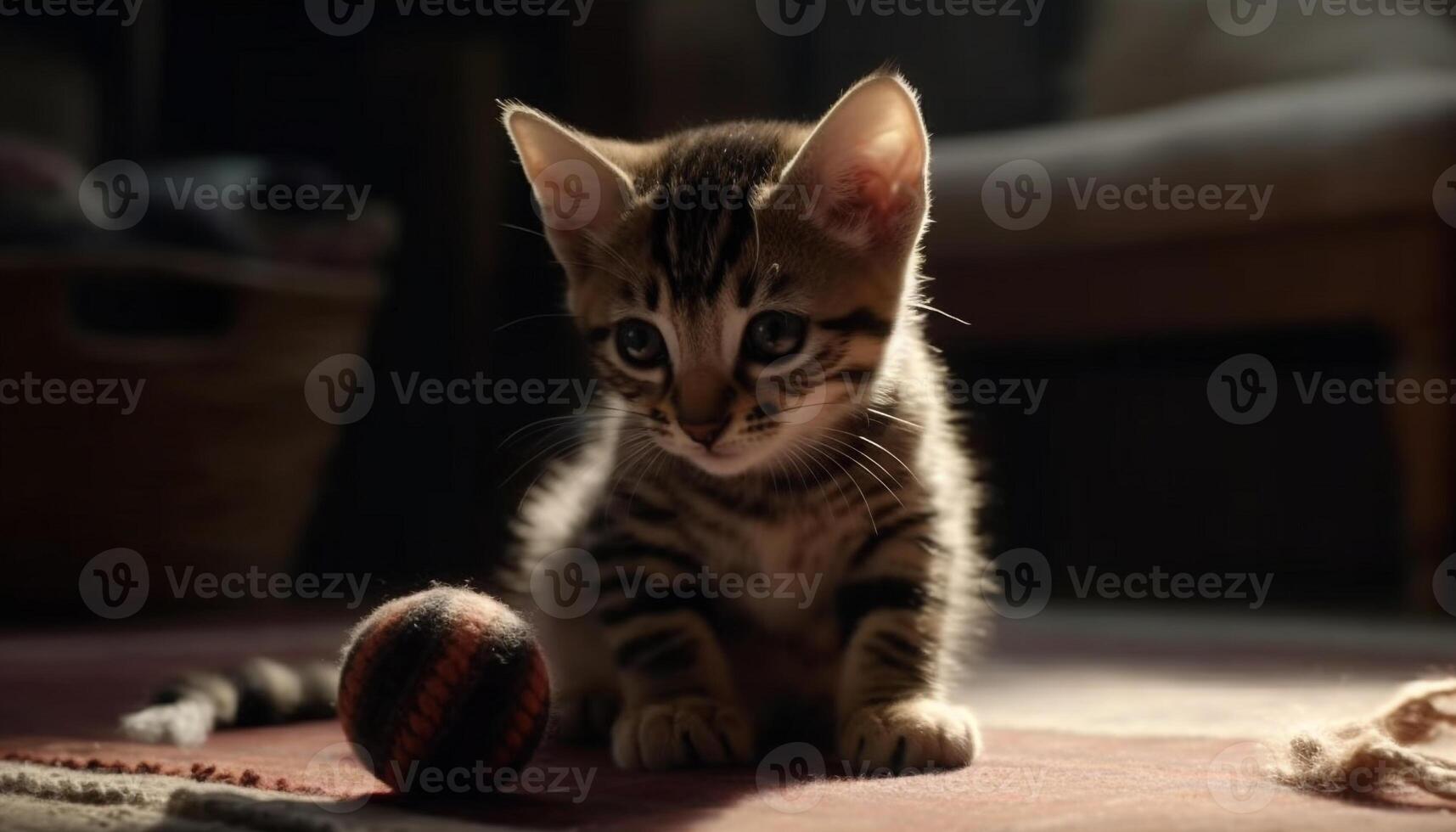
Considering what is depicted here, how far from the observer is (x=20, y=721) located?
4.70 ft

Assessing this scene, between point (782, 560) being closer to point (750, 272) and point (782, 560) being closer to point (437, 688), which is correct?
point (750, 272)

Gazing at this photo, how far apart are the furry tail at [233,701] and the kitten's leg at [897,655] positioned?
0.51 metres

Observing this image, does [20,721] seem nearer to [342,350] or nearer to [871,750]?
[871,750]

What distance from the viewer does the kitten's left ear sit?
1.25 metres

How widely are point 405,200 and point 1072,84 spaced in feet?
5.44

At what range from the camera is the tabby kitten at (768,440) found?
123 centimetres
